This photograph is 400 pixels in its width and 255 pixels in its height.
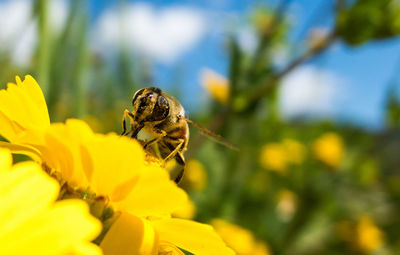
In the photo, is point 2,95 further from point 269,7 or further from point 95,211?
point 269,7

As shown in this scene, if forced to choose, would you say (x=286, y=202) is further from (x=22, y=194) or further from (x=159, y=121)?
(x=22, y=194)

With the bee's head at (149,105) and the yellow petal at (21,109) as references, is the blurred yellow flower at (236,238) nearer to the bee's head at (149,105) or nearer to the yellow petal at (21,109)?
the bee's head at (149,105)

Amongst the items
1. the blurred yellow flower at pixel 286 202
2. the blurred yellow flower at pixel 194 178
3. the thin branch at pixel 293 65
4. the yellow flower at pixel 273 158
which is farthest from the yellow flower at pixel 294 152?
the thin branch at pixel 293 65

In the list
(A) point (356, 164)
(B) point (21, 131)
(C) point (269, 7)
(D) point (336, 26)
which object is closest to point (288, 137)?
(A) point (356, 164)

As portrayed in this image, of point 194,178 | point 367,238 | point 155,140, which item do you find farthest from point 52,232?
point 367,238

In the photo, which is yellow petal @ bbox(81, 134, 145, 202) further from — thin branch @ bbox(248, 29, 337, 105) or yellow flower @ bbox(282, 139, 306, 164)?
yellow flower @ bbox(282, 139, 306, 164)

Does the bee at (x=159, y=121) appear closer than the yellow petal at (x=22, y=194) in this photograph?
No

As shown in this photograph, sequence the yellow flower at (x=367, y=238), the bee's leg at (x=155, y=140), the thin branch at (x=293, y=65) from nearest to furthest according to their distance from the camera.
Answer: the bee's leg at (x=155, y=140), the thin branch at (x=293, y=65), the yellow flower at (x=367, y=238)
